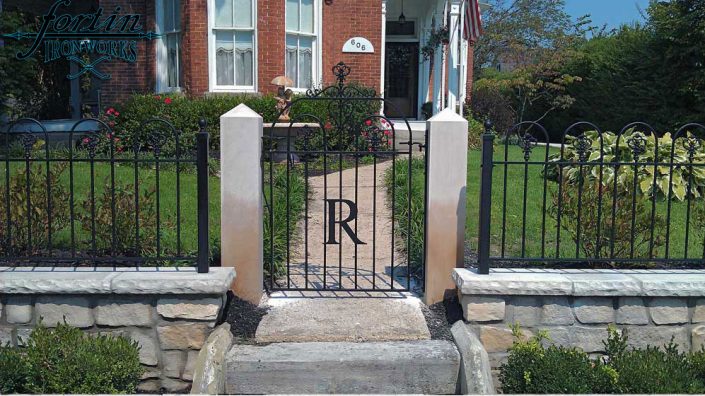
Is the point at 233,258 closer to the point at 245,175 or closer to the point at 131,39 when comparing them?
the point at 245,175

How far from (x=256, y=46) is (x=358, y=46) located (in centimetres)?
237

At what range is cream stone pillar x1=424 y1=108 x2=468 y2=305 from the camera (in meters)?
4.85

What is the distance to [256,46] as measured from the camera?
1197 centimetres

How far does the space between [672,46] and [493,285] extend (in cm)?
1298

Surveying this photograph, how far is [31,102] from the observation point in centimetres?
1747

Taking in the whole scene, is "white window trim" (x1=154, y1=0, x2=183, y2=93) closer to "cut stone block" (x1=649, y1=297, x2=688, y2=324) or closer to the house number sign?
the house number sign

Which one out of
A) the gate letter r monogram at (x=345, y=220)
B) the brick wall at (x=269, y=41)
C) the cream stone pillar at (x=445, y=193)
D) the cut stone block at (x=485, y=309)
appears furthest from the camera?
the brick wall at (x=269, y=41)

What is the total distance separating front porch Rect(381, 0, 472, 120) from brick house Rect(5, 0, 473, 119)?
0.06 m

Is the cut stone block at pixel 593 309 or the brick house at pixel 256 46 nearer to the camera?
the cut stone block at pixel 593 309

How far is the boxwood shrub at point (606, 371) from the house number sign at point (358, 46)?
32.5 feet

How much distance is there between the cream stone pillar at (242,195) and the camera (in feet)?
15.6

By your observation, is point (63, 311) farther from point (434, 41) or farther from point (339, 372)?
point (434, 41)

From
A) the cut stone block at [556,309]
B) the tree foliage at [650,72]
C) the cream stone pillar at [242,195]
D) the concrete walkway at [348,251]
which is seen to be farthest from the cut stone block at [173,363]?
the tree foliage at [650,72]

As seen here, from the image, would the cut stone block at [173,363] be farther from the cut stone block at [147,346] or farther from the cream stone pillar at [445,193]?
the cream stone pillar at [445,193]
